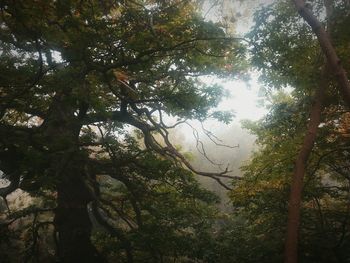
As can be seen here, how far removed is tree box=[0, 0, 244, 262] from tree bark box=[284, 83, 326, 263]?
2045 mm

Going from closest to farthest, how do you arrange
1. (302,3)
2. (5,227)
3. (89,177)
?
(302,3) → (5,227) → (89,177)

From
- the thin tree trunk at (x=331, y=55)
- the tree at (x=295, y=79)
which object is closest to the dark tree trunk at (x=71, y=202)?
the tree at (x=295, y=79)

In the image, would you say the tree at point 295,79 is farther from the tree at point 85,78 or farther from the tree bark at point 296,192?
the tree at point 85,78

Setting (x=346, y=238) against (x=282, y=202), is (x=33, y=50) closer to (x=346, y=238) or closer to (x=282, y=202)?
(x=282, y=202)

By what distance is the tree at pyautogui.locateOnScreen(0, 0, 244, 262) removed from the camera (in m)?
6.27

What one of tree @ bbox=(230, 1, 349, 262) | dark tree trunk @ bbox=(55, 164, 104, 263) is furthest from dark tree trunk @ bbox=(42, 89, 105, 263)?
tree @ bbox=(230, 1, 349, 262)

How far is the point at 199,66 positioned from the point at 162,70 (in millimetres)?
973

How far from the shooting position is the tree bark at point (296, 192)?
5.40 metres

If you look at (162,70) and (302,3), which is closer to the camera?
(302,3)

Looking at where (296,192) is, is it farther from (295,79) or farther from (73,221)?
(73,221)

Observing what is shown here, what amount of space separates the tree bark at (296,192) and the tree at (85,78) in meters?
2.05

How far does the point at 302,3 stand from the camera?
205 inches

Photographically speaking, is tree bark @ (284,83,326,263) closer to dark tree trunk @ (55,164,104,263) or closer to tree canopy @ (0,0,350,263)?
tree canopy @ (0,0,350,263)

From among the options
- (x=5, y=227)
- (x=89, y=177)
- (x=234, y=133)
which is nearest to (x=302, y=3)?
(x=89, y=177)
